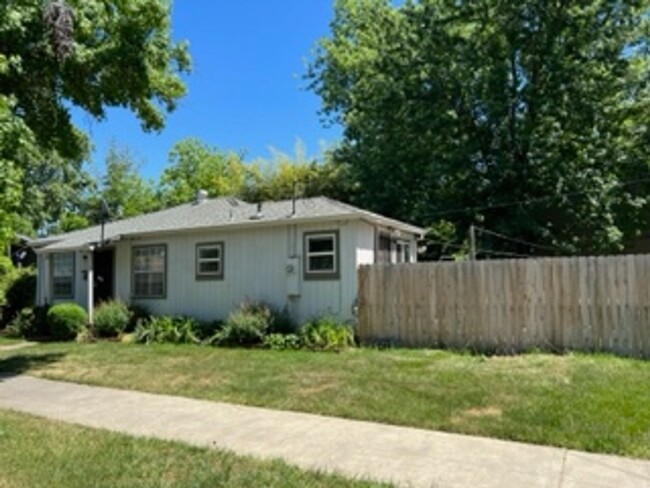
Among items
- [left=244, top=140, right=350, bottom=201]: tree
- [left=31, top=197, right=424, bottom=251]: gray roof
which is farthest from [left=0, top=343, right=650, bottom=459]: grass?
[left=244, top=140, right=350, bottom=201]: tree

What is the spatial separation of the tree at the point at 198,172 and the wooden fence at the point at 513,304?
2383 centimetres

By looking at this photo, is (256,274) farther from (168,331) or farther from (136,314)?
(136,314)

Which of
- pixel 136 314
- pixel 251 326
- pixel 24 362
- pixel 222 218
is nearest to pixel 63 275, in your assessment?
pixel 136 314

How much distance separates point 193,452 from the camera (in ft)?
18.1

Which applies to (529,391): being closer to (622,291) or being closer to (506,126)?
(622,291)

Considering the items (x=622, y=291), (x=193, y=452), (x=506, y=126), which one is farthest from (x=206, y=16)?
(x=193, y=452)

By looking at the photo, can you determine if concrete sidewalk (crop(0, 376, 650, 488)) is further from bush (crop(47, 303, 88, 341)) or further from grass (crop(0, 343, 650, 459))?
bush (crop(47, 303, 88, 341))

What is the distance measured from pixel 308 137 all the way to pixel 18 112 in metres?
24.5

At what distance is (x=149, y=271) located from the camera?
16.9m

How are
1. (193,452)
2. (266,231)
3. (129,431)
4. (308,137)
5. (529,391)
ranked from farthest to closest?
(308,137), (266,231), (529,391), (129,431), (193,452)

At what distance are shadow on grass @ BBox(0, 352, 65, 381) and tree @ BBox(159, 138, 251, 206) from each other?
2314 cm

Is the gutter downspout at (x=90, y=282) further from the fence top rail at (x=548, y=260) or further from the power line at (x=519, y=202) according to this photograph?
the power line at (x=519, y=202)

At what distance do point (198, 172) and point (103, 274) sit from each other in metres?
24.6

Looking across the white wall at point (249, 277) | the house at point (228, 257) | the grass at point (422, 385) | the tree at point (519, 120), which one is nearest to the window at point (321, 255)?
the house at point (228, 257)
